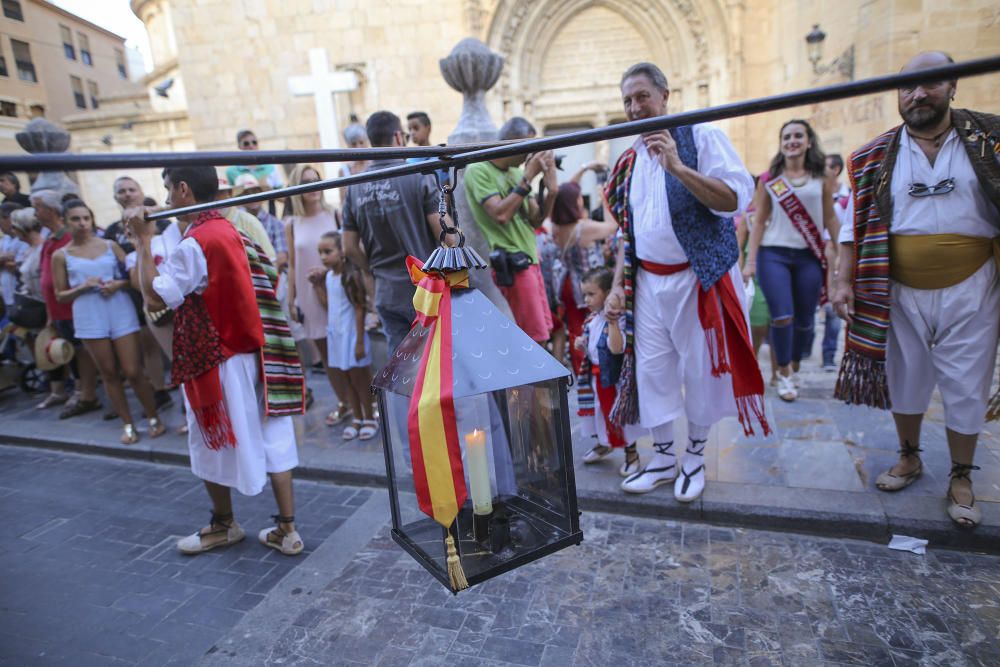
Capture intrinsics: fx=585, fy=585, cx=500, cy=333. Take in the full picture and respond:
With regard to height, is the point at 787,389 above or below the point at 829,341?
below

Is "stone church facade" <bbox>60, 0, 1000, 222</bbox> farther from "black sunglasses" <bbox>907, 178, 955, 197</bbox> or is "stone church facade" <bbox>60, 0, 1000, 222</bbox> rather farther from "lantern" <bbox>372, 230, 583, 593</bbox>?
"lantern" <bbox>372, 230, 583, 593</bbox>

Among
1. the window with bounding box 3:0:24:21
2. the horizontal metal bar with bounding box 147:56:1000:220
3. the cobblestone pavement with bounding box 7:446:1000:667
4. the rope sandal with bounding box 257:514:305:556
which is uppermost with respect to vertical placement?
the window with bounding box 3:0:24:21

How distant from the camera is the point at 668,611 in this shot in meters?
2.45

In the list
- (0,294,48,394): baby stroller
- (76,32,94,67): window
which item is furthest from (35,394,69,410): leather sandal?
(76,32,94,67): window

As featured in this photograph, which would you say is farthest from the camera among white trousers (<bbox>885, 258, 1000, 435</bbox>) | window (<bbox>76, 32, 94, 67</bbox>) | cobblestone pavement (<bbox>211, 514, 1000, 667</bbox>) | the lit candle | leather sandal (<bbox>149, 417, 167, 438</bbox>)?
leather sandal (<bbox>149, 417, 167, 438</bbox>)

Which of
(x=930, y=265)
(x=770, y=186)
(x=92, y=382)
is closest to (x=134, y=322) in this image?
(x=92, y=382)

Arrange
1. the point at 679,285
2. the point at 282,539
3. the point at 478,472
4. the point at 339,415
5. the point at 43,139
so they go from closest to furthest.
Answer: the point at 478,472
the point at 679,285
the point at 282,539
the point at 339,415
the point at 43,139

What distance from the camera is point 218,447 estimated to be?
2979 mm

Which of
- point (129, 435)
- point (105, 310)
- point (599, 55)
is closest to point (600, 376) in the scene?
point (129, 435)

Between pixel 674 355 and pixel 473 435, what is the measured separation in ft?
6.59

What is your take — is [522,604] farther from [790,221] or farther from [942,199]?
[790,221]

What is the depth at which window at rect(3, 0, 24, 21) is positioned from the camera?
2.39 m

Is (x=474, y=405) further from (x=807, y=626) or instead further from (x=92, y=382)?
(x=92, y=382)

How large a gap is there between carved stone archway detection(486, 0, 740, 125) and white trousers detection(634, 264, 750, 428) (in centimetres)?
1159
